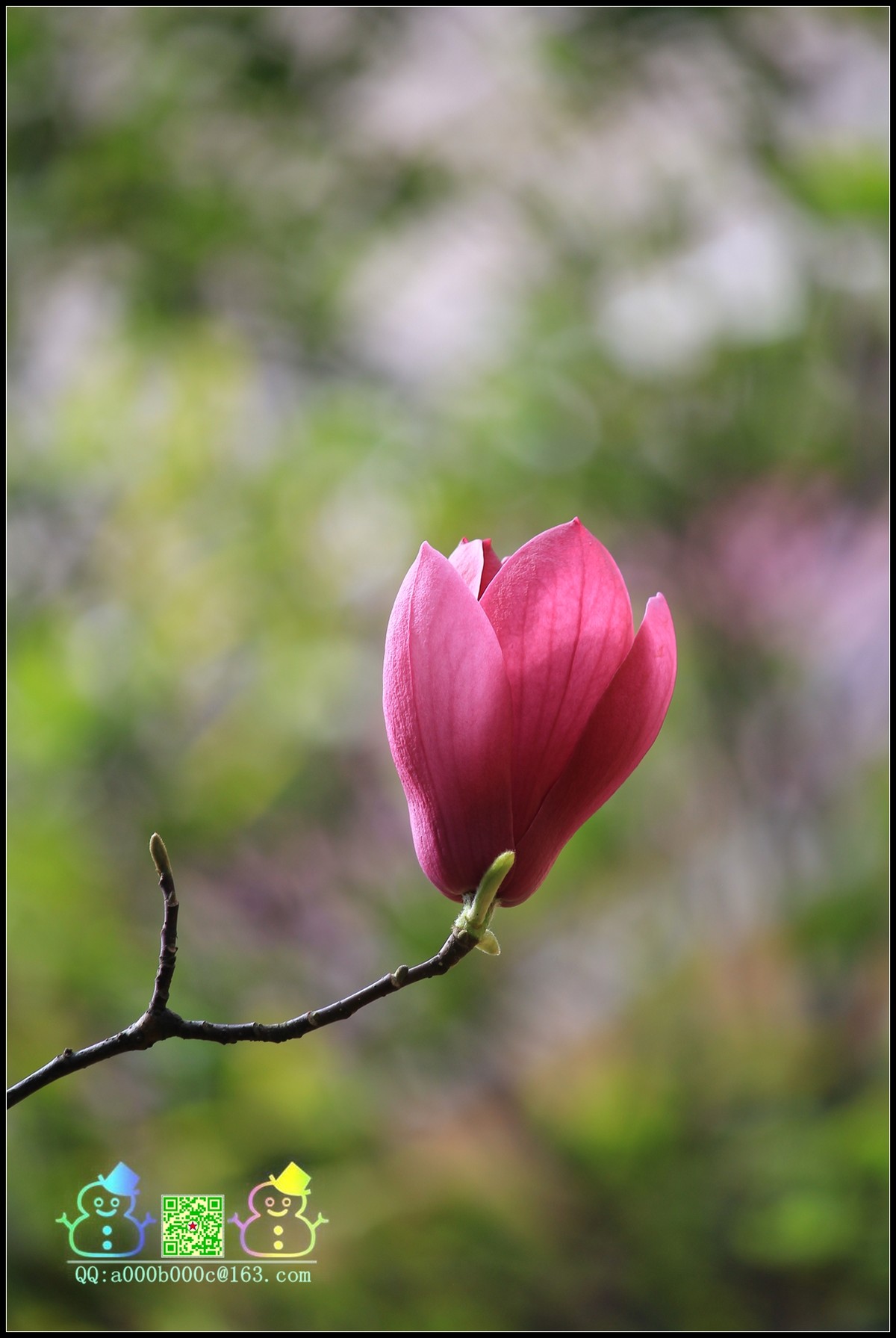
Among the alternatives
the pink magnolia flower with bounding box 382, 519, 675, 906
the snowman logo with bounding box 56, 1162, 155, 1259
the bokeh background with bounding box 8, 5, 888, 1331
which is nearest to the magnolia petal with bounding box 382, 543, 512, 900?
the pink magnolia flower with bounding box 382, 519, 675, 906

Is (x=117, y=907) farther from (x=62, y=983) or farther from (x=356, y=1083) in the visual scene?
(x=356, y=1083)

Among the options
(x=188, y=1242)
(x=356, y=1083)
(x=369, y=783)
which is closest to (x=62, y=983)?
(x=356, y=1083)

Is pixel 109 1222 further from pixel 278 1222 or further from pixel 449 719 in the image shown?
pixel 449 719

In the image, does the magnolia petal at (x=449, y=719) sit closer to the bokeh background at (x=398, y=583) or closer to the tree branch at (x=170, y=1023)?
the tree branch at (x=170, y=1023)

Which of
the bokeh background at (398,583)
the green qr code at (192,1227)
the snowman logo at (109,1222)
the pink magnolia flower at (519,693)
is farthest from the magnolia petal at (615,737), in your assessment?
the bokeh background at (398,583)

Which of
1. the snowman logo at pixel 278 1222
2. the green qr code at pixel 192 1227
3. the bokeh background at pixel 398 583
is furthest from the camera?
the bokeh background at pixel 398 583

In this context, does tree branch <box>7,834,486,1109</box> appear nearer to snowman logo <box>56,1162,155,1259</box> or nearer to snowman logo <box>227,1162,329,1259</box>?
snowman logo <box>227,1162,329,1259</box>
